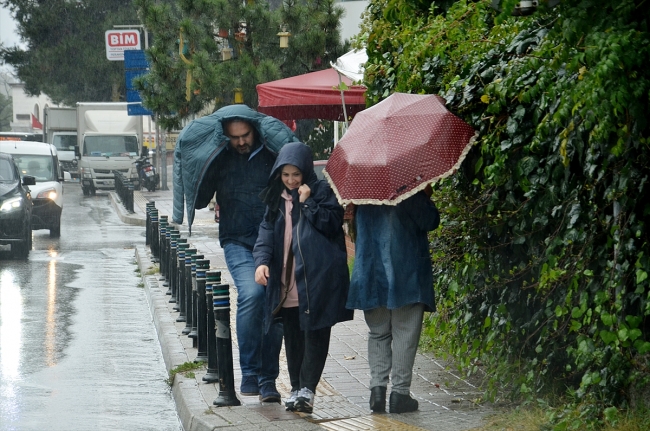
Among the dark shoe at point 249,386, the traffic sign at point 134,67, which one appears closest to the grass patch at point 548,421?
the dark shoe at point 249,386

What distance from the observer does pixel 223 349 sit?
281 inches

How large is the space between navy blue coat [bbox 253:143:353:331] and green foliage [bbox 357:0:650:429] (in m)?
0.72

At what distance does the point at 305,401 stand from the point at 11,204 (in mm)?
12780

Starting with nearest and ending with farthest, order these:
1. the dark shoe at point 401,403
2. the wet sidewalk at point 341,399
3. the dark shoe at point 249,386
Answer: the wet sidewalk at point 341,399
the dark shoe at point 401,403
the dark shoe at point 249,386

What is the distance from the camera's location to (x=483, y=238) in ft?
20.9

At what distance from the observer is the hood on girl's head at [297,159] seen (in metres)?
6.54

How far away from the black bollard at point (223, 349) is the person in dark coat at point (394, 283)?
1008mm

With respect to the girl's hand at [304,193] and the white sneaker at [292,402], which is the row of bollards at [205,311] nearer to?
the white sneaker at [292,402]

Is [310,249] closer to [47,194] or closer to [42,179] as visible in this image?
[47,194]

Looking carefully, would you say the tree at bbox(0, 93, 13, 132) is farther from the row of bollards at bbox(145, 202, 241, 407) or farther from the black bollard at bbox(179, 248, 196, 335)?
the black bollard at bbox(179, 248, 196, 335)

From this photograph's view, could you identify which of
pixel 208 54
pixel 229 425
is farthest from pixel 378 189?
pixel 208 54

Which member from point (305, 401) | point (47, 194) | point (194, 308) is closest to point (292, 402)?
point (305, 401)

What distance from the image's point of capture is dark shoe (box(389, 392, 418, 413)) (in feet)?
21.1

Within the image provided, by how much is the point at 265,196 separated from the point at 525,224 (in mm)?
1698
